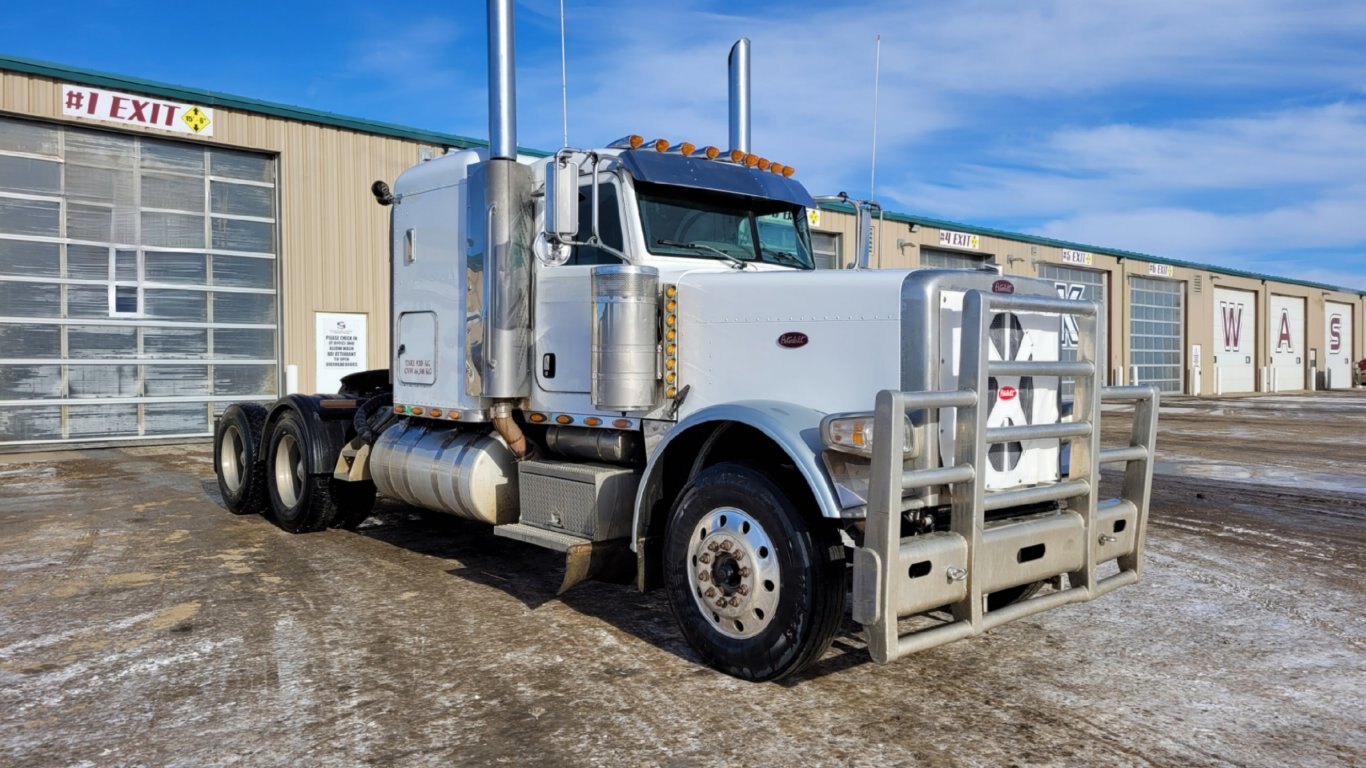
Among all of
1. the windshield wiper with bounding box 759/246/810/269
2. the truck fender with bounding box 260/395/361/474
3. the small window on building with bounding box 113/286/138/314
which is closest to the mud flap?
the windshield wiper with bounding box 759/246/810/269

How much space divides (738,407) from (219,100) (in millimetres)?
15221

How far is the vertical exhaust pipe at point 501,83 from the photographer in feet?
20.7

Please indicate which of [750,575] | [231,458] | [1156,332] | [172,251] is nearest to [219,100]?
[172,251]

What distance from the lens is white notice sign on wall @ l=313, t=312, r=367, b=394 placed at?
1788 cm

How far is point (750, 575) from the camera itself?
438 centimetres

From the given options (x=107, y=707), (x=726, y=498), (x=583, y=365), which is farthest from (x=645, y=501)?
(x=107, y=707)

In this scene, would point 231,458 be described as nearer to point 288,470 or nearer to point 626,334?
point 288,470

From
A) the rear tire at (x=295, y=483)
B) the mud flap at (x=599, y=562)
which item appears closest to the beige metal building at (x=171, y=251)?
the rear tire at (x=295, y=483)

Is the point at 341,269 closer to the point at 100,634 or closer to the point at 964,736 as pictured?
the point at 100,634

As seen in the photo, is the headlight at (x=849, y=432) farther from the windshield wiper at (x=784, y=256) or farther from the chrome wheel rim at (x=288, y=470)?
the chrome wheel rim at (x=288, y=470)

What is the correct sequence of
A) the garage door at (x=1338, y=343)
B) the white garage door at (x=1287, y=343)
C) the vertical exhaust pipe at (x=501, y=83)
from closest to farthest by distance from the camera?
1. the vertical exhaust pipe at (x=501, y=83)
2. the white garage door at (x=1287, y=343)
3. the garage door at (x=1338, y=343)

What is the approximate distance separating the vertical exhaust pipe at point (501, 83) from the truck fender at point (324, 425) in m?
3.24

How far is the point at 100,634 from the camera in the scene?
532 centimetres

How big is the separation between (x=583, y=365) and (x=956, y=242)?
27525 mm
